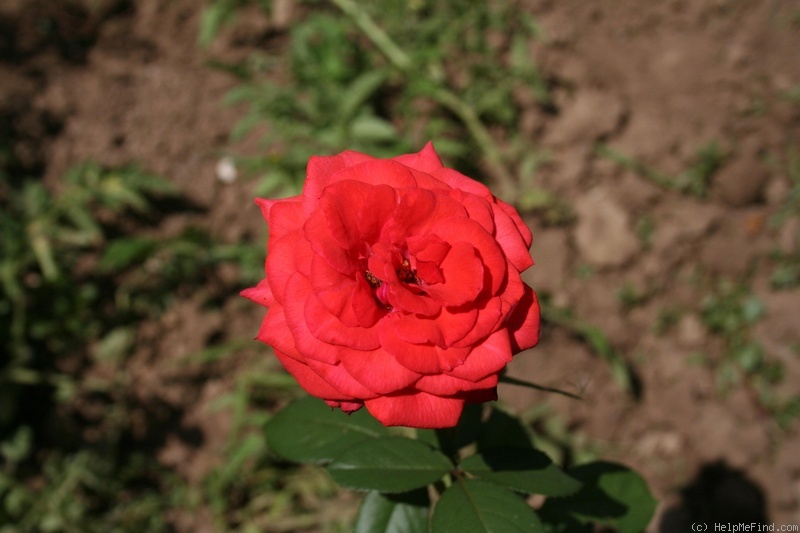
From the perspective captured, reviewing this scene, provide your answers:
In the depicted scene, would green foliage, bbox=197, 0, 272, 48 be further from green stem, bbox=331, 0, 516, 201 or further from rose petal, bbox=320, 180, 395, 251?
rose petal, bbox=320, 180, 395, 251

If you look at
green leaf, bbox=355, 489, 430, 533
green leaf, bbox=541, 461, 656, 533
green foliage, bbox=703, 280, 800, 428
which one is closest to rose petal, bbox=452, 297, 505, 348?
green leaf, bbox=355, 489, 430, 533

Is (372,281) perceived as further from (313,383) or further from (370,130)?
(370,130)

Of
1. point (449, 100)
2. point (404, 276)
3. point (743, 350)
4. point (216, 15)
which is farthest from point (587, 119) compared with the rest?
point (404, 276)

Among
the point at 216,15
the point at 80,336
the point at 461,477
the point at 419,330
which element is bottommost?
the point at 80,336

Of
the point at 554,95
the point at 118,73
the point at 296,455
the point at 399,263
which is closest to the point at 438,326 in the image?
the point at 399,263

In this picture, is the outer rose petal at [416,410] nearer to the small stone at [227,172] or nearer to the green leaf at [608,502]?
the green leaf at [608,502]
